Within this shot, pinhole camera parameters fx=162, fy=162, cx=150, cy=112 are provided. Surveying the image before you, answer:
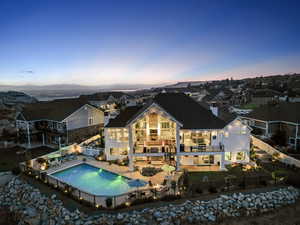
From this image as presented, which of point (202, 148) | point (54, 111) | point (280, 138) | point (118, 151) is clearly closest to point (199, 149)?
point (202, 148)

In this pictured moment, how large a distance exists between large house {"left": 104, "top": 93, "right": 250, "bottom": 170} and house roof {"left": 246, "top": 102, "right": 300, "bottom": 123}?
10423 mm

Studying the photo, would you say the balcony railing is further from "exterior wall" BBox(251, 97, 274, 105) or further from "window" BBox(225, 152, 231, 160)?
"exterior wall" BBox(251, 97, 274, 105)

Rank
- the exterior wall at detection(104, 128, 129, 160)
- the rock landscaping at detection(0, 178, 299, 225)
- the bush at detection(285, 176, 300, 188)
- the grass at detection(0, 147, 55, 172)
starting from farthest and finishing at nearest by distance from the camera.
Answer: the exterior wall at detection(104, 128, 129, 160)
the grass at detection(0, 147, 55, 172)
the bush at detection(285, 176, 300, 188)
the rock landscaping at detection(0, 178, 299, 225)

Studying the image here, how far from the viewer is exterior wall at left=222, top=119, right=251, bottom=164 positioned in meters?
16.9

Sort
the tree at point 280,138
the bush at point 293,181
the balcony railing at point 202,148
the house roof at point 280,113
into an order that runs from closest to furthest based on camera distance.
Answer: the bush at point 293,181 → the balcony railing at point 202,148 → the tree at point 280,138 → the house roof at point 280,113

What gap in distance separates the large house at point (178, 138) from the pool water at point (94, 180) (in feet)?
7.22

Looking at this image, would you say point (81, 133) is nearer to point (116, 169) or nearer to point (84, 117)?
point (84, 117)

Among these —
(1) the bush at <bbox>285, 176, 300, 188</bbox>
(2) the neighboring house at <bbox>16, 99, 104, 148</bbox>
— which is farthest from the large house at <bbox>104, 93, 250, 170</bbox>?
(2) the neighboring house at <bbox>16, 99, 104, 148</bbox>

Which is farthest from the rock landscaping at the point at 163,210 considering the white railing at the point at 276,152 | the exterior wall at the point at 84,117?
the exterior wall at the point at 84,117

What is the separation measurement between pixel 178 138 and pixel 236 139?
6.28 m

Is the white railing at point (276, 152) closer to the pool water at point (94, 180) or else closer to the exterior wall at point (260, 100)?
the pool water at point (94, 180)

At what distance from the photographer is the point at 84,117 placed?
2770 centimetres

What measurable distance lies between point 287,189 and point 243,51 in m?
25.3

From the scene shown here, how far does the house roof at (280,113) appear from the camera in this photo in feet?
72.5
